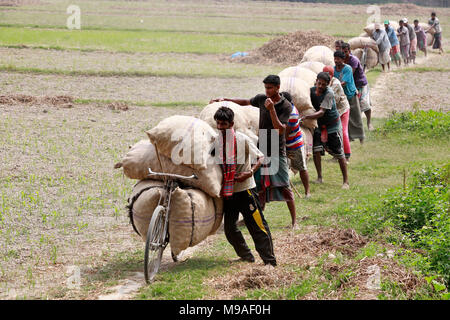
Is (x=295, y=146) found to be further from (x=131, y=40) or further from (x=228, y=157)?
(x=131, y=40)

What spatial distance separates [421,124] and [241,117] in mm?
6459

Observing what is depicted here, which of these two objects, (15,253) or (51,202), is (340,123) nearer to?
(51,202)

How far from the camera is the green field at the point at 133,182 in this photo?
5.43m

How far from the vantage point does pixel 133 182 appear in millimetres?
9086

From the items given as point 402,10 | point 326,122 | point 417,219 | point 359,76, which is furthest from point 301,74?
point 402,10

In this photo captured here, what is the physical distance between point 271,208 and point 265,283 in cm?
294

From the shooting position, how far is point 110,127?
40.6 feet

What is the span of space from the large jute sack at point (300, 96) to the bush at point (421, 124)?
4.09 metres

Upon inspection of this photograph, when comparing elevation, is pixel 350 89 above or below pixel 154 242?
above

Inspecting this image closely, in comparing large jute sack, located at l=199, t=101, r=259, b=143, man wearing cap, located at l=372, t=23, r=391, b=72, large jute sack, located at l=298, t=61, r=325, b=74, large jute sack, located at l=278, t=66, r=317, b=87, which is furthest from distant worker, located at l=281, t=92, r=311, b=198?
man wearing cap, located at l=372, t=23, r=391, b=72

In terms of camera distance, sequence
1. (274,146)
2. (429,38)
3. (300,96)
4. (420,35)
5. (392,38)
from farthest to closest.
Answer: (429,38) → (420,35) → (392,38) → (300,96) → (274,146)

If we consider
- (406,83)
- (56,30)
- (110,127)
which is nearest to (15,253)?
(110,127)
